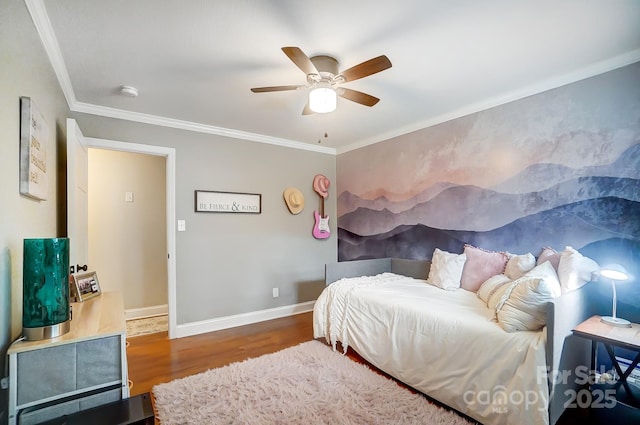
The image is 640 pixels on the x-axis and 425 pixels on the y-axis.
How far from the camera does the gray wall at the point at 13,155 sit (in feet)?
3.86

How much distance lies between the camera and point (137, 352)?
2863 millimetres

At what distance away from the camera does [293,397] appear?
2.04 metres

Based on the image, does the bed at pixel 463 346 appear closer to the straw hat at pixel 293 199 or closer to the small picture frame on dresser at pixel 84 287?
the straw hat at pixel 293 199

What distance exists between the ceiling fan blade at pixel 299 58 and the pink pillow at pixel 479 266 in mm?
2142

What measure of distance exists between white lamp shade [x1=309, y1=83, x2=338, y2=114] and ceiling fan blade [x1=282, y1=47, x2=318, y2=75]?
201mm

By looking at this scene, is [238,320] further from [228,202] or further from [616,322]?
[616,322]

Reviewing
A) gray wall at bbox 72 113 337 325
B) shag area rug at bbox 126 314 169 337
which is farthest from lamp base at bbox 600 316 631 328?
shag area rug at bbox 126 314 169 337

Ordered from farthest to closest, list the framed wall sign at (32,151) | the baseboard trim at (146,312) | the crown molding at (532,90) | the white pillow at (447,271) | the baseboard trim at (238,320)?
the baseboard trim at (146,312) < the baseboard trim at (238,320) < the white pillow at (447,271) < the crown molding at (532,90) < the framed wall sign at (32,151)

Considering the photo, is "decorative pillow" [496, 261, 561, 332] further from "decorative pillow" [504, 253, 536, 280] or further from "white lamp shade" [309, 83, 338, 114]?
"white lamp shade" [309, 83, 338, 114]

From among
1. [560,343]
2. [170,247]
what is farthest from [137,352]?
[560,343]

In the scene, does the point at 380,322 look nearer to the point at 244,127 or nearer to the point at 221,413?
the point at 221,413

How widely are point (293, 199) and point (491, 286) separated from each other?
2.48 metres

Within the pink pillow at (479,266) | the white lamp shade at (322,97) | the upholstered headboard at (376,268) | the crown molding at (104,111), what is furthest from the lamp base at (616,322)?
the crown molding at (104,111)

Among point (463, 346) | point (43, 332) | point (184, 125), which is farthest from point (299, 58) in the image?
point (184, 125)
